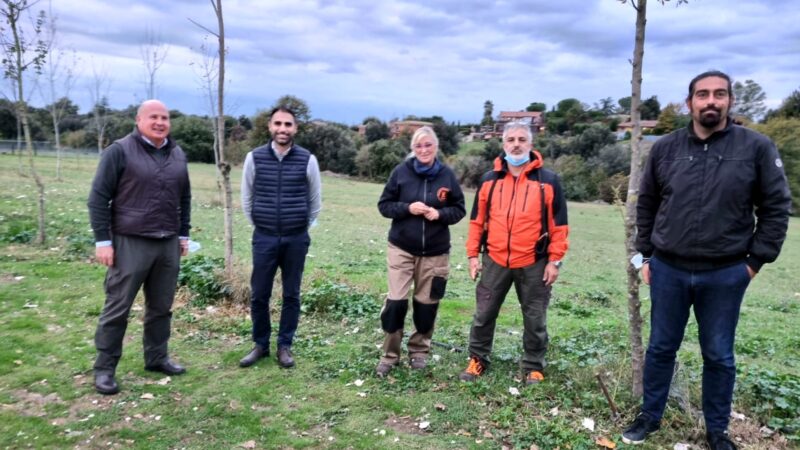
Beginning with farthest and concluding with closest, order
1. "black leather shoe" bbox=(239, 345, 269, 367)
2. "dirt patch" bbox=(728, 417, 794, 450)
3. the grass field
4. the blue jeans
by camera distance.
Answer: "black leather shoe" bbox=(239, 345, 269, 367) < the grass field < "dirt patch" bbox=(728, 417, 794, 450) < the blue jeans

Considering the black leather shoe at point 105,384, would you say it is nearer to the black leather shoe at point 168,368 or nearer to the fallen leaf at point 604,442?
the black leather shoe at point 168,368

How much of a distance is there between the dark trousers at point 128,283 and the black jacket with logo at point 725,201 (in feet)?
11.7

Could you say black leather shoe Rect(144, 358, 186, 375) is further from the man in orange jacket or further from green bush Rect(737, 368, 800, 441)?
green bush Rect(737, 368, 800, 441)

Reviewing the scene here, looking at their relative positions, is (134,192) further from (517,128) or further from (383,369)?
(517,128)

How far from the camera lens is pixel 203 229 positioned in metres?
13.5

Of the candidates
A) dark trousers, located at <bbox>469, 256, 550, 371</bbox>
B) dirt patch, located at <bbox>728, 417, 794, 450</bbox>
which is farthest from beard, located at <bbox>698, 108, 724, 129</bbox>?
dirt patch, located at <bbox>728, 417, 794, 450</bbox>

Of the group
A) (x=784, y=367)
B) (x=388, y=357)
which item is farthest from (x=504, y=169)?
(x=784, y=367)

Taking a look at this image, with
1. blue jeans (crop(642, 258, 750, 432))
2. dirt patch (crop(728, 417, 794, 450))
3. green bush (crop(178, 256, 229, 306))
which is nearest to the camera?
blue jeans (crop(642, 258, 750, 432))

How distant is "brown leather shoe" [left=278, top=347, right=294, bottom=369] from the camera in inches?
180

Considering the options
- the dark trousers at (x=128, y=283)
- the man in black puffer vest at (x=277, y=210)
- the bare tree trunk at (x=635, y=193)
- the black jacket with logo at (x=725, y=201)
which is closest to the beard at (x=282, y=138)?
the man in black puffer vest at (x=277, y=210)

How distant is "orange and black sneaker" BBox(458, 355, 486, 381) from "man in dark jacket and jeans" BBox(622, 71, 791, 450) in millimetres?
1256

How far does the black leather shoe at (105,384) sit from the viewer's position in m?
3.98

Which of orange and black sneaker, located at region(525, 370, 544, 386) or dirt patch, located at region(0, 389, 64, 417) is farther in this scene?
orange and black sneaker, located at region(525, 370, 544, 386)

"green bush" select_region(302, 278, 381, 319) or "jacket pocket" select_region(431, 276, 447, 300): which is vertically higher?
"jacket pocket" select_region(431, 276, 447, 300)
